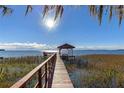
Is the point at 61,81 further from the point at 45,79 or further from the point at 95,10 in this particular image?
the point at 95,10

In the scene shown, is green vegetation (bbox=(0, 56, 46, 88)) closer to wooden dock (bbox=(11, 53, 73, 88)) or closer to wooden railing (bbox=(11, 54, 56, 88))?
wooden dock (bbox=(11, 53, 73, 88))

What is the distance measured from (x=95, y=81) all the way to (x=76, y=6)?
5466 millimetres

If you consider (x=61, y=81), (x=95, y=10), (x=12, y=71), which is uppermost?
(x=95, y=10)

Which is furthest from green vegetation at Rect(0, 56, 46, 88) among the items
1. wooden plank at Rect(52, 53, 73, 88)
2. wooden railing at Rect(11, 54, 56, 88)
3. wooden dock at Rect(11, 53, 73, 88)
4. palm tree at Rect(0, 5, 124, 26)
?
palm tree at Rect(0, 5, 124, 26)

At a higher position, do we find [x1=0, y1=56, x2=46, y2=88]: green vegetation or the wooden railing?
the wooden railing

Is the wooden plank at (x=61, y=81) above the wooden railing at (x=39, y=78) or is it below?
below

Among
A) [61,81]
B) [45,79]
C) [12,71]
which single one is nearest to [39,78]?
[45,79]

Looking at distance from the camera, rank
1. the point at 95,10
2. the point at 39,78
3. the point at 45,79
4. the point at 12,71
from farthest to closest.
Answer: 1. the point at 12,71
2. the point at 45,79
3. the point at 39,78
4. the point at 95,10

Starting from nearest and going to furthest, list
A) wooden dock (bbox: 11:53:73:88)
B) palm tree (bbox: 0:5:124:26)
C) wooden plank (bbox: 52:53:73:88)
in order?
palm tree (bbox: 0:5:124:26)
wooden dock (bbox: 11:53:73:88)
wooden plank (bbox: 52:53:73:88)

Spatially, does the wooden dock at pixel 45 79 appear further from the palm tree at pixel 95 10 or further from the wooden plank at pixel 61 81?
the palm tree at pixel 95 10

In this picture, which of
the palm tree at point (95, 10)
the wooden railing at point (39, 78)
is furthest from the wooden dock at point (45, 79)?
the palm tree at point (95, 10)

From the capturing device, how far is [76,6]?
5.01 ft
